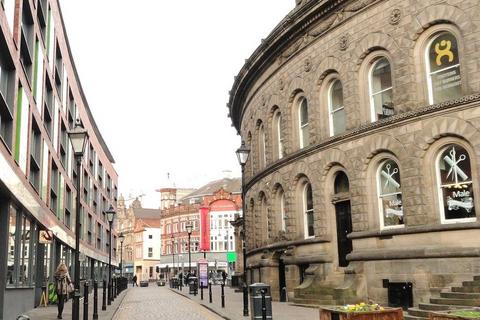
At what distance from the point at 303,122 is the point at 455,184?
31.1ft

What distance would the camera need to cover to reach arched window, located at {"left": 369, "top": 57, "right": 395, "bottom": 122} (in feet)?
64.8

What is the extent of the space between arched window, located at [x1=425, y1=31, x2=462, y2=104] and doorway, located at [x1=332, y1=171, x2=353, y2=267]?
211 inches

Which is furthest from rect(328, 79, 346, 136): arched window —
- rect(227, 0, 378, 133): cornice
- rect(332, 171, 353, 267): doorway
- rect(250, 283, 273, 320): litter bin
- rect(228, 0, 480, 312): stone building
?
rect(250, 283, 273, 320): litter bin

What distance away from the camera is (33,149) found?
2323cm

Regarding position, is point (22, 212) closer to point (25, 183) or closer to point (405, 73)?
point (25, 183)

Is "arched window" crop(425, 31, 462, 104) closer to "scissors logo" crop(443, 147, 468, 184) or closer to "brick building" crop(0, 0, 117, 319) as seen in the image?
"scissors logo" crop(443, 147, 468, 184)

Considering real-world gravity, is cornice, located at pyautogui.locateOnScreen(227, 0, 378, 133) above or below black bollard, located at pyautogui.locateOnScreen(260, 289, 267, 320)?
above

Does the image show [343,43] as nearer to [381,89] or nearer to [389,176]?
[381,89]

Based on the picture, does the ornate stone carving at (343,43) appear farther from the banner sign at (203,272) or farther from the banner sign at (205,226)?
the banner sign at (205,226)

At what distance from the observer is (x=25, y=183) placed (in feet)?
62.0

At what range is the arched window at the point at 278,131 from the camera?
91.1 feet

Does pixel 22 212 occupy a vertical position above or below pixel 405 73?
below

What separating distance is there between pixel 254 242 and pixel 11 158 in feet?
59.2

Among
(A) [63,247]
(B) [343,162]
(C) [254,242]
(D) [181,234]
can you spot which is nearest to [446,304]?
(B) [343,162]
